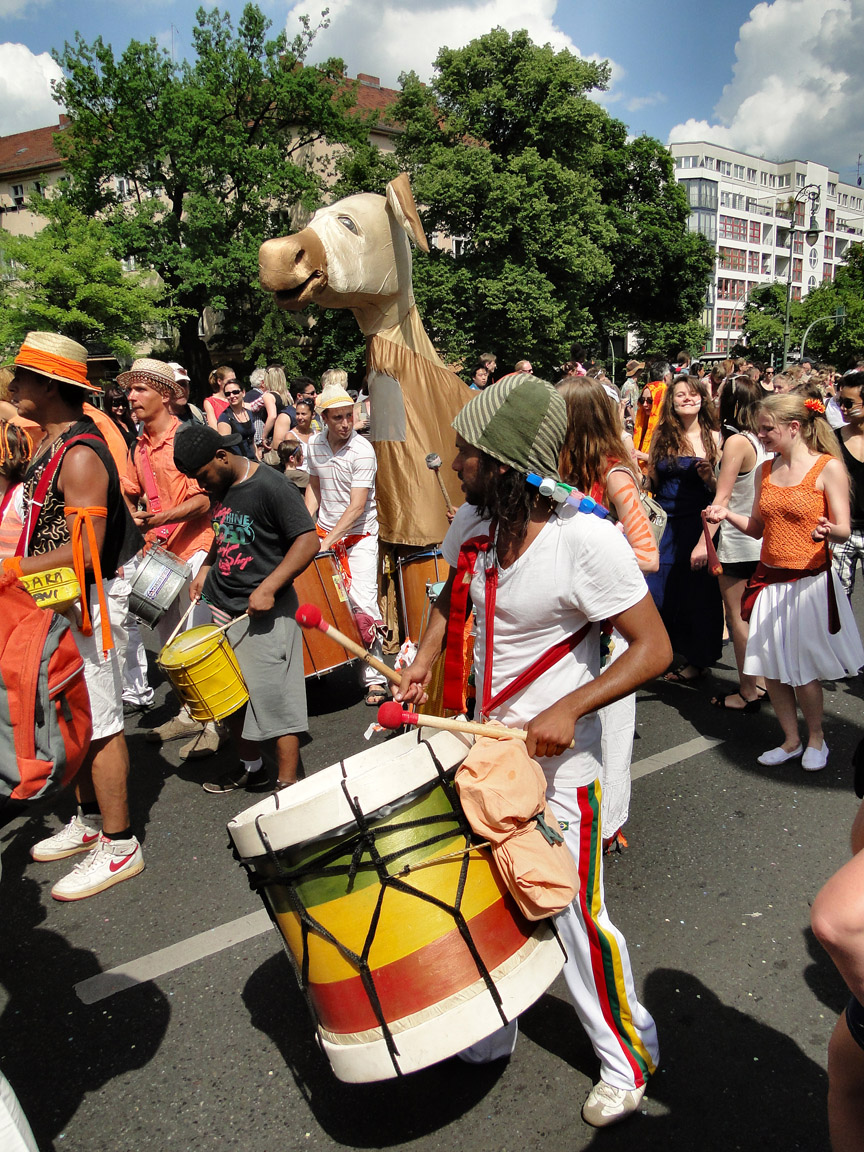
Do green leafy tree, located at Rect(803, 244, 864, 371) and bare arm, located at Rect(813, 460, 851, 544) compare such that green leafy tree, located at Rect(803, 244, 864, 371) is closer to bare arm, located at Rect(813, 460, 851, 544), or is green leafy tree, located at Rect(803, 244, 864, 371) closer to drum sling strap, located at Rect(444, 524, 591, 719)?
bare arm, located at Rect(813, 460, 851, 544)

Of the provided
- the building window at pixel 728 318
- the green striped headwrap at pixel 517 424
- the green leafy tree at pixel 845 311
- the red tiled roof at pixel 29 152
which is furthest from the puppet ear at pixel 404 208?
the building window at pixel 728 318

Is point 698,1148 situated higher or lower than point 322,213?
lower

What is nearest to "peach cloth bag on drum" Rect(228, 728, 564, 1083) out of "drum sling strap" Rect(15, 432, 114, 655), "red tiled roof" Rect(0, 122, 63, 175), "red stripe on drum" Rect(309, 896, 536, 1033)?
"red stripe on drum" Rect(309, 896, 536, 1033)

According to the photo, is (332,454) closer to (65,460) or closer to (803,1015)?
(65,460)

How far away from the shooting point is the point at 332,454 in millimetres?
5523

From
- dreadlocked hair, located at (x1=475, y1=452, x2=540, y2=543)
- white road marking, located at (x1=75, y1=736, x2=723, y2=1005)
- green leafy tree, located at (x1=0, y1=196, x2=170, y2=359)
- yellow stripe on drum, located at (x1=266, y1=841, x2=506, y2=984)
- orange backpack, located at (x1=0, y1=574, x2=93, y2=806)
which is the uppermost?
green leafy tree, located at (x1=0, y1=196, x2=170, y2=359)

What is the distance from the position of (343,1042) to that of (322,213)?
16.1 ft

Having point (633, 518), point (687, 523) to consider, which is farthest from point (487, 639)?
point (687, 523)

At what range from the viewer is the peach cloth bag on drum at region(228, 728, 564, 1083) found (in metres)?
1.75

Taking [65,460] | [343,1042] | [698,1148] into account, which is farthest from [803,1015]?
[65,460]

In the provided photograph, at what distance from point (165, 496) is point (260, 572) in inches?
60.3

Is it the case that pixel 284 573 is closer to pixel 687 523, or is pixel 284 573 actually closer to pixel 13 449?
pixel 13 449

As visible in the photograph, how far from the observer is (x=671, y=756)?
14.8ft

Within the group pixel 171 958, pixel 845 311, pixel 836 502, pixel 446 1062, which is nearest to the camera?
pixel 446 1062
